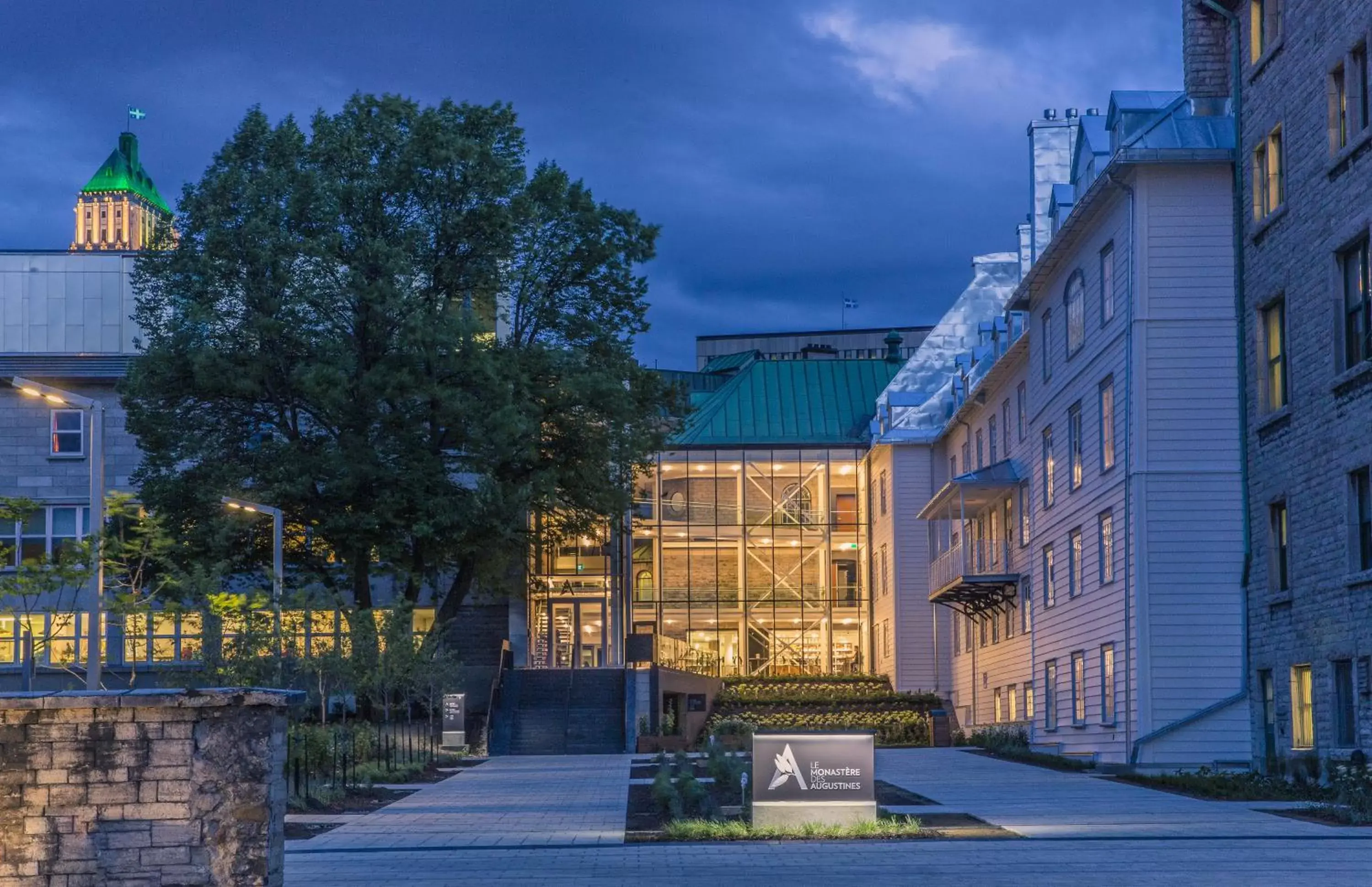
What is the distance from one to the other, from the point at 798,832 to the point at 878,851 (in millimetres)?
1555

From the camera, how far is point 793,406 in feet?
220

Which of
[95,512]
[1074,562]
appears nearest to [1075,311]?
[1074,562]

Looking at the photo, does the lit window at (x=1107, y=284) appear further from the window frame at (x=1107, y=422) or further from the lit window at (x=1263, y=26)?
the lit window at (x=1263, y=26)

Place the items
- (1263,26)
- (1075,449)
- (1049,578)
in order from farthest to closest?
(1049,578) < (1075,449) < (1263,26)

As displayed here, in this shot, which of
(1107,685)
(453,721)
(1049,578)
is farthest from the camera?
(453,721)

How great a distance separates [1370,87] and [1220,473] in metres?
7.91

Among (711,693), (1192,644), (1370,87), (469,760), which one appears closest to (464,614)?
(711,693)

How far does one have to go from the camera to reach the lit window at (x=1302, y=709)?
90.1 ft

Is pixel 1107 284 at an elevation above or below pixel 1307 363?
A: above

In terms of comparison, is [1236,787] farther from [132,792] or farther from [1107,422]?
[132,792]

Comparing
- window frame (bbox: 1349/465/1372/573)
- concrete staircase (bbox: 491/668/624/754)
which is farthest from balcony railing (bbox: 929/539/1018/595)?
window frame (bbox: 1349/465/1372/573)

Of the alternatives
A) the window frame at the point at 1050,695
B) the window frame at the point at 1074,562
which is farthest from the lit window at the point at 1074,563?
the window frame at the point at 1050,695

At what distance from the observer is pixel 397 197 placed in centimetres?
4338

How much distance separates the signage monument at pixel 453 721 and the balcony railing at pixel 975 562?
12.4 metres
